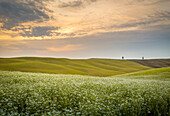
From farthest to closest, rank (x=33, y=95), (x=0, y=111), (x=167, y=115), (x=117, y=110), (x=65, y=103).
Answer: (x=33, y=95) < (x=65, y=103) < (x=167, y=115) < (x=117, y=110) < (x=0, y=111)

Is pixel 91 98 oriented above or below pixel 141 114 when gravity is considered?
above

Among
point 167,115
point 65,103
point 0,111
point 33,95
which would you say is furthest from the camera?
point 33,95

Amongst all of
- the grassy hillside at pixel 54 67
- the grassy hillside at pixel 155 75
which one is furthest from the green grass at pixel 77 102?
the grassy hillside at pixel 54 67

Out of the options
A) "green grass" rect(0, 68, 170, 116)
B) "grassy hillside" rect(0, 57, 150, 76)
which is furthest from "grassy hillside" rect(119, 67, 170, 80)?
"green grass" rect(0, 68, 170, 116)

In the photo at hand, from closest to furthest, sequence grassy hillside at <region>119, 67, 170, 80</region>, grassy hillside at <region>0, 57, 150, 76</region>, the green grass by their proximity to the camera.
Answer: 1. the green grass
2. grassy hillside at <region>119, 67, 170, 80</region>
3. grassy hillside at <region>0, 57, 150, 76</region>

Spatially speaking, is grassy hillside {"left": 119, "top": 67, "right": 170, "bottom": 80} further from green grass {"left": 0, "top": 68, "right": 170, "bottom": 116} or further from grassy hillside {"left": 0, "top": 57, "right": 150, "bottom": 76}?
green grass {"left": 0, "top": 68, "right": 170, "bottom": 116}

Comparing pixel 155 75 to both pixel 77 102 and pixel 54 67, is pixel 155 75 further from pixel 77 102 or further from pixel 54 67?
pixel 54 67

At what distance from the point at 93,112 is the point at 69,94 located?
3.46 metres

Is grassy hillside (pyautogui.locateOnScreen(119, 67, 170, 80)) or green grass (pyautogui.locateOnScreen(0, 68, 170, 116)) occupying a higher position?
green grass (pyautogui.locateOnScreen(0, 68, 170, 116))

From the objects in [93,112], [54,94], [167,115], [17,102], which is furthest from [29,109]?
[167,115]

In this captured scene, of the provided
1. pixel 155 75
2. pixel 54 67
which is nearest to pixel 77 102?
pixel 155 75

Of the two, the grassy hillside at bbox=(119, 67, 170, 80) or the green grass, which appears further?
the grassy hillside at bbox=(119, 67, 170, 80)

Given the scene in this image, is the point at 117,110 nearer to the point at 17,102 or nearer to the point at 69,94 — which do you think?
the point at 69,94

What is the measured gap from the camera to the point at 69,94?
10.7 m
